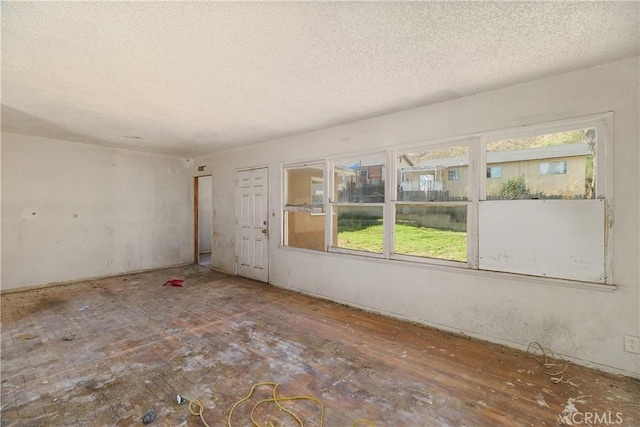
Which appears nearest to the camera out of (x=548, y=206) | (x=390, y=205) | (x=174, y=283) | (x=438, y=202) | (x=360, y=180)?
(x=548, y=206)

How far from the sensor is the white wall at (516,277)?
2.28 meters

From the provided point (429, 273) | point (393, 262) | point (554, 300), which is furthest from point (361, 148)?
point (554, 300)

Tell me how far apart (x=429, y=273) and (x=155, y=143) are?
207 inches

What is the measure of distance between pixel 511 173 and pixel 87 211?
6.90 metres

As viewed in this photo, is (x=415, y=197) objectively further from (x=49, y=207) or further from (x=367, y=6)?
(x=49, y=207)

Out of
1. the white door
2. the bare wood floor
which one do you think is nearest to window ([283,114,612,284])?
the bare wood floor

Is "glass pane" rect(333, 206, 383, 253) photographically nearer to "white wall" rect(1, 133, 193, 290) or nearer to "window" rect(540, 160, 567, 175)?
"window" rect(540, 160, 567, 175)

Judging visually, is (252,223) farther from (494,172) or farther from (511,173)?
(511,173)

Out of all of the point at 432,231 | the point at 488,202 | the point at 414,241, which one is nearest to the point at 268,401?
the point at 414,241

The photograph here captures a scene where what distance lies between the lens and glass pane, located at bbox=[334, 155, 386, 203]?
3799mm

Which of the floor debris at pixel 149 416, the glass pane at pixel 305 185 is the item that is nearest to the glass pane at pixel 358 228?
the glass pane at pixel 305 185

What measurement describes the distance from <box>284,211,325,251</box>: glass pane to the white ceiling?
5.92ft

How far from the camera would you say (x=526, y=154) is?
277cm

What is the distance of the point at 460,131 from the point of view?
10.1 ft
